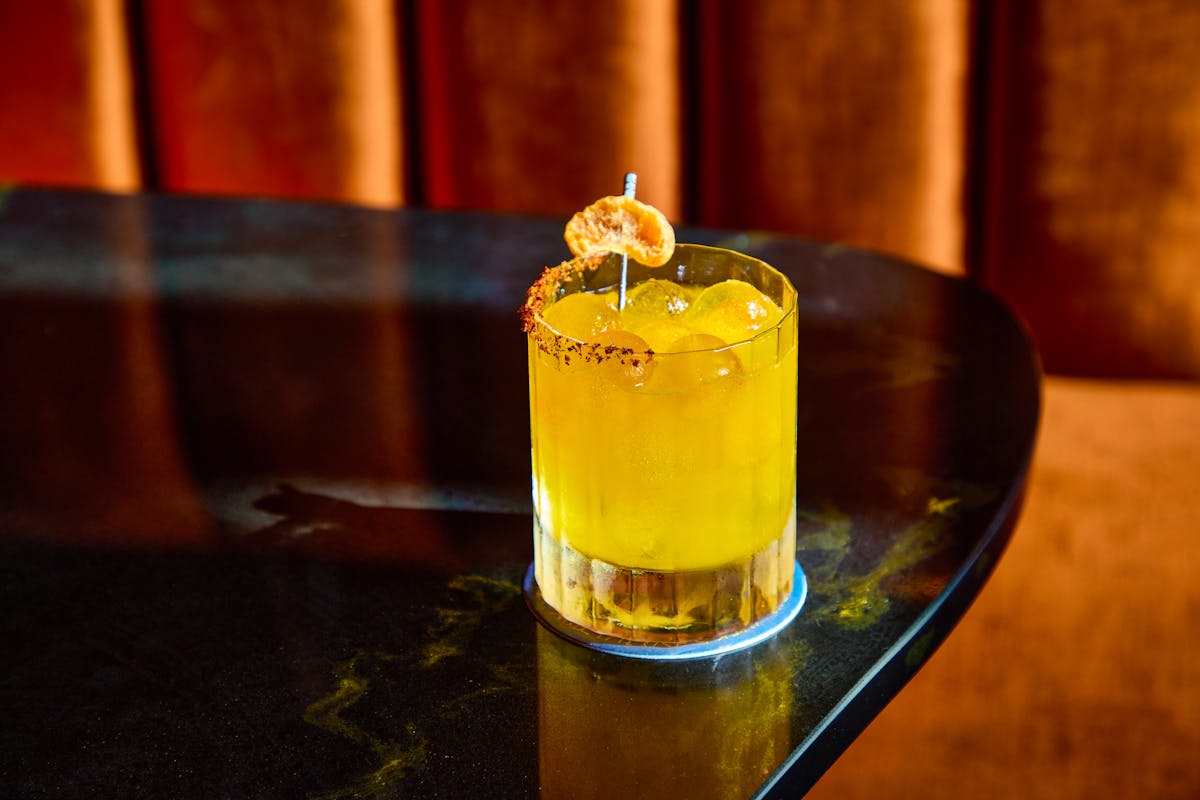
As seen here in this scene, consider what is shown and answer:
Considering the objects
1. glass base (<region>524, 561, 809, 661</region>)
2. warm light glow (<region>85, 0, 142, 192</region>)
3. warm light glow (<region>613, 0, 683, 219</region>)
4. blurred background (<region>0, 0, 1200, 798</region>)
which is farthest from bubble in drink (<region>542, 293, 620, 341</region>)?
warm light glow (<region>85, 0, 142, 192</region>)

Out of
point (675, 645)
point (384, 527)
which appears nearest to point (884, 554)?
point (675, 645)

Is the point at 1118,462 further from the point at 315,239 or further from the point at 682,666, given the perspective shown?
the point at 682,666

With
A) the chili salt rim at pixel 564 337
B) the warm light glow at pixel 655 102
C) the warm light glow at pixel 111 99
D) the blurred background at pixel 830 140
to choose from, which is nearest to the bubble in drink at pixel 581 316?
the chili salt rim at pixel 564 337

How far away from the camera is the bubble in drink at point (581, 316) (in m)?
0.66

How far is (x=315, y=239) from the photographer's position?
1.29m

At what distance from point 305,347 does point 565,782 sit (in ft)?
1.80

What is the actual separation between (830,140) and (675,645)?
113 cm

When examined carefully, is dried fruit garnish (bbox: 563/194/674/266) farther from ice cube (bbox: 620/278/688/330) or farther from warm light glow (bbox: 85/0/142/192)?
warm light glow (bbox: 85/0/142/192)

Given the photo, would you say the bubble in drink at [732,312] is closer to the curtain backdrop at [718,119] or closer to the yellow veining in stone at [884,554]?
the yellow veining in stone at [884,554]

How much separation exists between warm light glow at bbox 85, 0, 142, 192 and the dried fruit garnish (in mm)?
1362

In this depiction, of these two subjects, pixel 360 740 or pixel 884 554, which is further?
pixel 884 554

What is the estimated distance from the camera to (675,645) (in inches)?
25.6

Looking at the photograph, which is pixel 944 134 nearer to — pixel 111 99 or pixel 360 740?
pixel 111 99

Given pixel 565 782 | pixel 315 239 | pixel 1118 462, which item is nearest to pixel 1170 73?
pixel 1118 462
